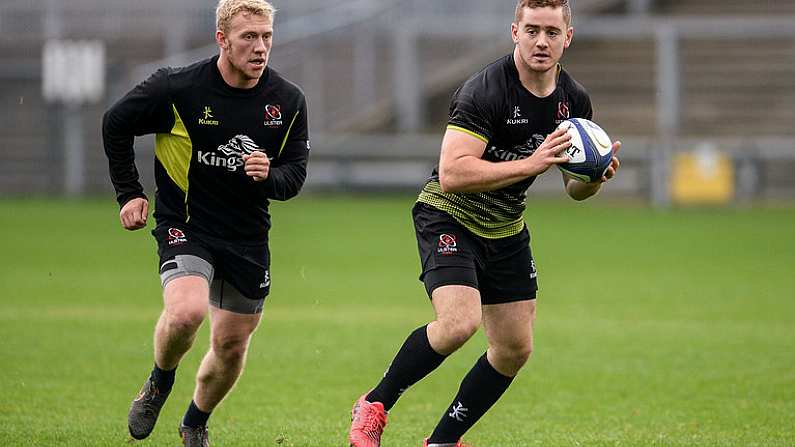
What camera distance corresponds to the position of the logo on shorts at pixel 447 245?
6746mm

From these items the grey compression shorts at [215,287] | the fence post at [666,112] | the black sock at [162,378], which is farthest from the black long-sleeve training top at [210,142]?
the fence post at [666,112]

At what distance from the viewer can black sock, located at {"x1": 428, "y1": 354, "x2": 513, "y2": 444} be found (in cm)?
703

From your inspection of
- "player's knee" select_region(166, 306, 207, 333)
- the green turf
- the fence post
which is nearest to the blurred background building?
the fence post

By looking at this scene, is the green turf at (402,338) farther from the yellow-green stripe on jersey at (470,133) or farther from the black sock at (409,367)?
the yellow-green stripe on jersey at (470,133)

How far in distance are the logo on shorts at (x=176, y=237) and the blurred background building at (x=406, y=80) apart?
20.0m

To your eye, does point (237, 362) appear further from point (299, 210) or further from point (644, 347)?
point (299, 210)

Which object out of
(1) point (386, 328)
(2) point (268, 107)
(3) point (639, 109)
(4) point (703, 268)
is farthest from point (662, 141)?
(2) point (268, 107)

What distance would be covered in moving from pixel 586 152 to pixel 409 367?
136 centimetres

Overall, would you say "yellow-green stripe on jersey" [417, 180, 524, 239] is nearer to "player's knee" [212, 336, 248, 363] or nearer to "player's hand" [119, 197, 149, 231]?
"player's knee" [212, 336, 248, 363]

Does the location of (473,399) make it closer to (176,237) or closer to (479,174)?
(479,174)

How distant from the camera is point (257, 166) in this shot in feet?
22.2

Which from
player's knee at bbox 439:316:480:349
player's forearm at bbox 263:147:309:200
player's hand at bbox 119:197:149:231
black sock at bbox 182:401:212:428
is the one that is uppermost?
player's forearm at bbox 263:147:309:200

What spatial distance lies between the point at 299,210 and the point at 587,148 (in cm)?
1931

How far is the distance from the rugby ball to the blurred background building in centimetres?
2003
